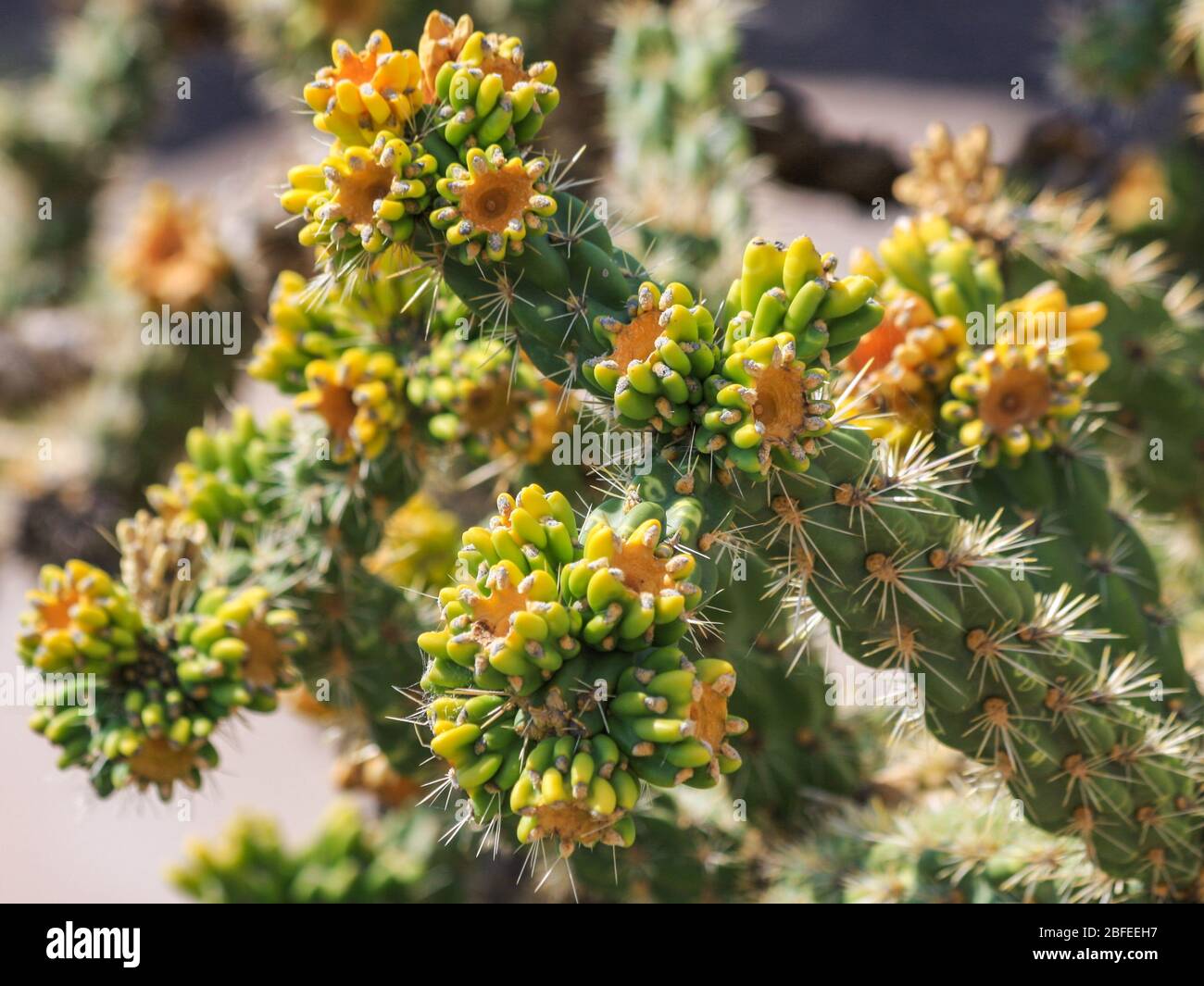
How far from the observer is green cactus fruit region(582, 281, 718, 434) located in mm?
1604

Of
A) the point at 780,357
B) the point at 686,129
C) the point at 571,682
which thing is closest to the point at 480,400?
the point at 780,357

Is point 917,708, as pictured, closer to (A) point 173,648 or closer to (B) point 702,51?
(A) point 173,648

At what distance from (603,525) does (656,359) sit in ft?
0.87

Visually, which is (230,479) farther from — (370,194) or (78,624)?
(370,194)

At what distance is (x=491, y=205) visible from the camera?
171 cm

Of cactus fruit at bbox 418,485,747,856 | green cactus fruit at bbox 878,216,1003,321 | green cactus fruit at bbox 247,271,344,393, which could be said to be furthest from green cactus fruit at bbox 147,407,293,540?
green cactus fruit at bbox 878,216,1003,321

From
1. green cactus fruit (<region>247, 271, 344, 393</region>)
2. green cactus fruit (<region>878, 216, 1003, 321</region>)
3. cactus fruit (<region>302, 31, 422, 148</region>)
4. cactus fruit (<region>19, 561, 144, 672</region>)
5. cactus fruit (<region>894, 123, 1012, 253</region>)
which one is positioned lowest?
cactus fruit (<region>19, 561, 144, 672</region>)

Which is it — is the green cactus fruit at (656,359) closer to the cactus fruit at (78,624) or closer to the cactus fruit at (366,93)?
the cactus fruit at (366,93)

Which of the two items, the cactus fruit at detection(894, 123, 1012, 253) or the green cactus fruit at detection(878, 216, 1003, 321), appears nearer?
the green cactus fruit at detection(878, 216, 1003, 321)

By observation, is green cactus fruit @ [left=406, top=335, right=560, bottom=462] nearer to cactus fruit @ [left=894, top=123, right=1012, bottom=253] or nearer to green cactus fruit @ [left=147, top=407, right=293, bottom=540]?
green cactus fruit @ [left=147, top=407, right=293, bottom=540]

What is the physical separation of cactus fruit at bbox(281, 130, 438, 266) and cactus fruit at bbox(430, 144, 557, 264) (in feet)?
0.14

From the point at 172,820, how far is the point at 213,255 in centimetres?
302

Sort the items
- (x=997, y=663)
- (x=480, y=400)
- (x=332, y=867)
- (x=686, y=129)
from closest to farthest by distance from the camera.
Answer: (x=997, y=663), (x=480, y=400), (x=332, y=867), (x=686, y=129)

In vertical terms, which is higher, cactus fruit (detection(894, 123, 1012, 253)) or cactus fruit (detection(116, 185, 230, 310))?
cactus fruit (detection(116, 185, 230, 310))
